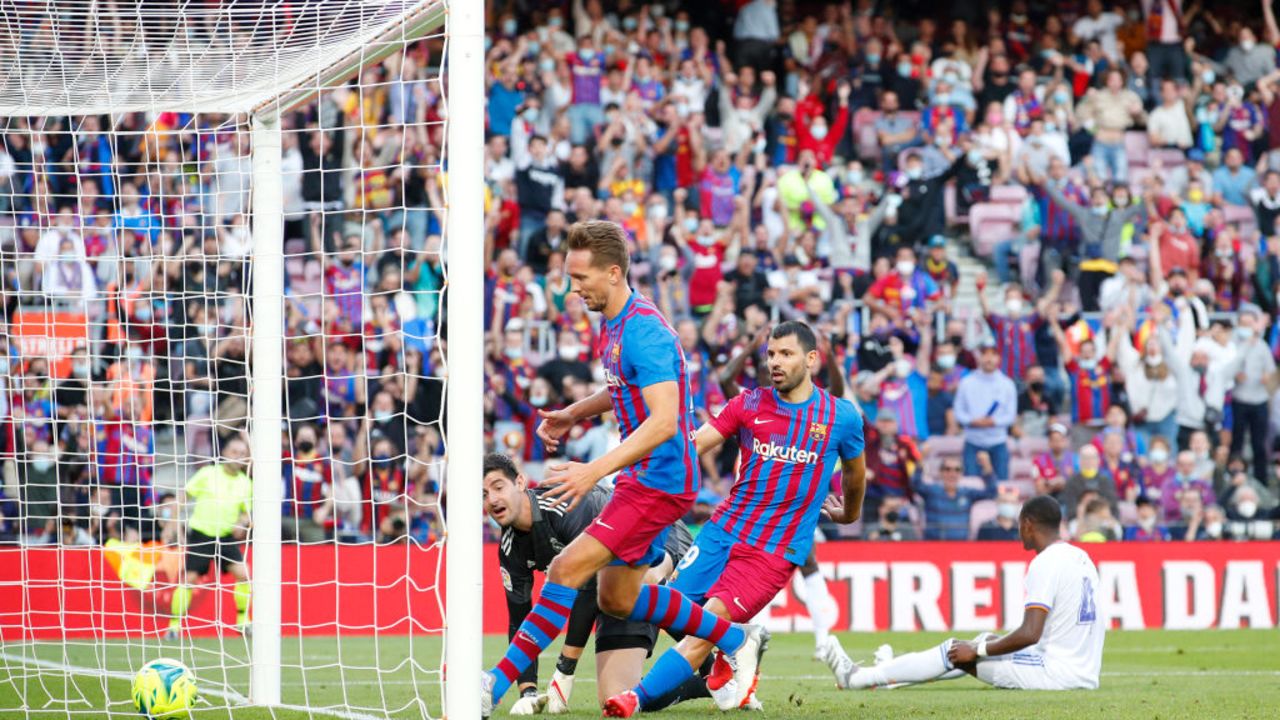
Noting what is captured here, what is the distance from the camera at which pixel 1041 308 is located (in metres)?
18.6

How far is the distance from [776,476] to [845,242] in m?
11.3

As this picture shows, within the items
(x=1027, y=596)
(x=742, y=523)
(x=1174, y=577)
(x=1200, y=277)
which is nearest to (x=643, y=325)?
(x=742, y=523)

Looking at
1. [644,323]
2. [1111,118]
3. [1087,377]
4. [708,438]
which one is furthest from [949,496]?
[644,323]

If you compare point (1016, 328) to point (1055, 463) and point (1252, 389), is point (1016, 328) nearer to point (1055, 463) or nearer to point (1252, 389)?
point (1055, 463)

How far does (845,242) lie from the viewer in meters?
18.7

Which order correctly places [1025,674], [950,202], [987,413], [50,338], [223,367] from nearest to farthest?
[1025,674]
[50,338]
[223,367]
[987,413]
[950,202]

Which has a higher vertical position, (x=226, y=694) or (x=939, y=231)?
(x=939, y=231)

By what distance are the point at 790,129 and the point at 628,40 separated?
2.23 meters

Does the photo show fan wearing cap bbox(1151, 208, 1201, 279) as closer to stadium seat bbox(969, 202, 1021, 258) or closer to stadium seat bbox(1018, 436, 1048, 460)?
stadium seat bbox(969, 202, 1021, 258)

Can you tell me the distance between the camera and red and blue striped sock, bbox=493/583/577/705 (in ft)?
21.4

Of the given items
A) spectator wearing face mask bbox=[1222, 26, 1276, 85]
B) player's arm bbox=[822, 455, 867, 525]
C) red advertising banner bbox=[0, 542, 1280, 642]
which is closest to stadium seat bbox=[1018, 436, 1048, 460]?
red advertising banner bbox=[0, 542, 1280, 642]

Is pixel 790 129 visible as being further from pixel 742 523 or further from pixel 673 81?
pixel 742 523

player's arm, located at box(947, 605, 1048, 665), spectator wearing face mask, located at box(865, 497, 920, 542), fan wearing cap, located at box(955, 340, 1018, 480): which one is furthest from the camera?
fan wearing cap, located at box(955, 340, 1018, 480)

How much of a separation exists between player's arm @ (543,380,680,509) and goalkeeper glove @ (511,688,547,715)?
5.94 feet
